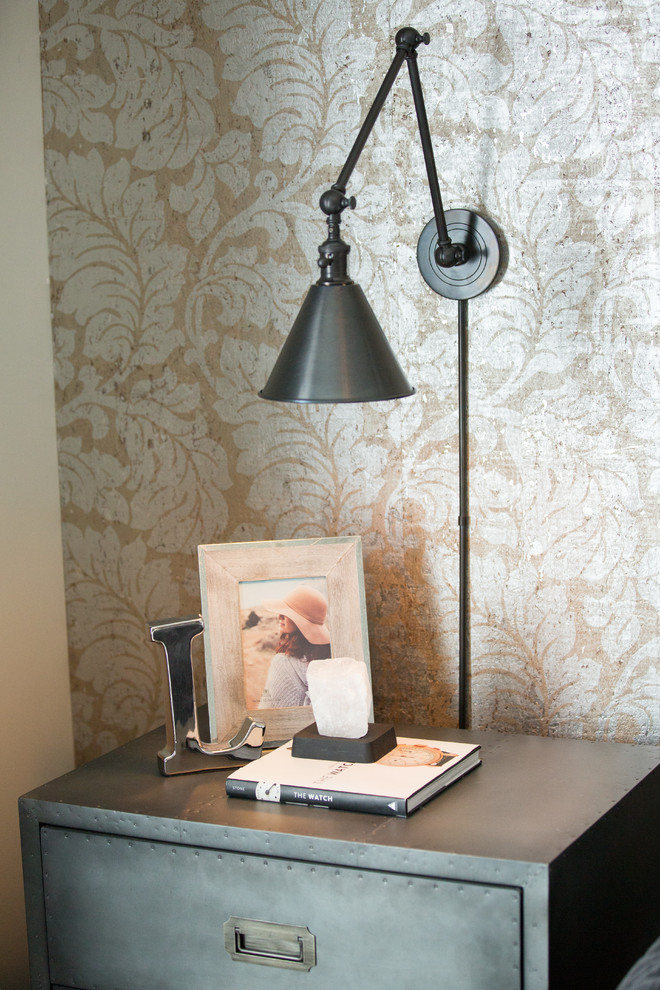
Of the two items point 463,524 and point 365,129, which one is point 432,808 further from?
point 365,129

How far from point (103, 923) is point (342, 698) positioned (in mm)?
353

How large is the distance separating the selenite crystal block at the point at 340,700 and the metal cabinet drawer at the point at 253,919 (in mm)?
178

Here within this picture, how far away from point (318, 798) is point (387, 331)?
64 cm

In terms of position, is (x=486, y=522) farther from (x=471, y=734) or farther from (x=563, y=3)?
(x=563, y=3)

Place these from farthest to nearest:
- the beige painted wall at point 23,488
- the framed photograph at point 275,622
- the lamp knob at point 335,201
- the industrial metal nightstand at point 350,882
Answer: the beige painted wall at point 23,488 → the framed photograph at point 275,622 → the lamp knob at point 335,201 → the industrial metal nightstand at point 350,882

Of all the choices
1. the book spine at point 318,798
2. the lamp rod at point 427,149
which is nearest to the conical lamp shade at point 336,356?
the lamp rod at point 427,149

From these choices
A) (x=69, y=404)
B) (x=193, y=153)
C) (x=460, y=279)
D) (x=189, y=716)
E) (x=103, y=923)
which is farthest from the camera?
(x=69, y=404)

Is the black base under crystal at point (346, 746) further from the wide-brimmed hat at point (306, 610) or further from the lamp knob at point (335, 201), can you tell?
the lamp knob at point (335, 201)

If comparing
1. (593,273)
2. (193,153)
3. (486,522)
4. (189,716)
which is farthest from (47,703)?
(593,273)

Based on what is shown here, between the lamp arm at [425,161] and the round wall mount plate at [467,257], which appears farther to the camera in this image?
the round wall mount plate at [467,257]

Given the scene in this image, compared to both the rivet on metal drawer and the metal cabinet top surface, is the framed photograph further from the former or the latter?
the rivet on metal drawer

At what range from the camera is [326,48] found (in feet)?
4.42

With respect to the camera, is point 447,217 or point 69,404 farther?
point 69,404

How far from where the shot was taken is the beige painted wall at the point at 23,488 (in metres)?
1.43
